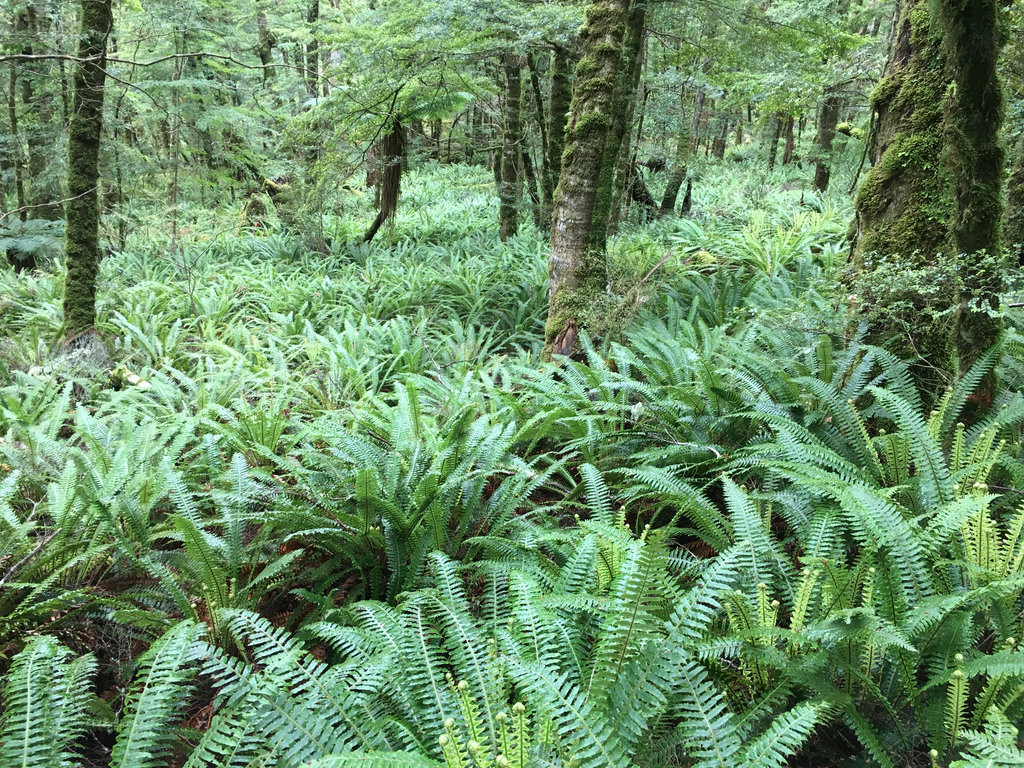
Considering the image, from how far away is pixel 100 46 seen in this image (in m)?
4.67

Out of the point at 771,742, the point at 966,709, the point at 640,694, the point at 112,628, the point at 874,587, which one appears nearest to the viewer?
the point at 771,742

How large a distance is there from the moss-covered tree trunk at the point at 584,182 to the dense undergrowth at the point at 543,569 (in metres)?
0.37

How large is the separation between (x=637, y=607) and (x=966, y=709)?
0.89 meters

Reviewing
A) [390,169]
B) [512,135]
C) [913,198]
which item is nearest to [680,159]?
[512,135]

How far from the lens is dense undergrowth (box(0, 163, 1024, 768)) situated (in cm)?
138

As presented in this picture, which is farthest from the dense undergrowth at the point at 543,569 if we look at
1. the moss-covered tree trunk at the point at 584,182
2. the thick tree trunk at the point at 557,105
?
the thick tree trunk at the point at 557,105

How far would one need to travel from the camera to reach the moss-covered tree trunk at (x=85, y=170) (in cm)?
449

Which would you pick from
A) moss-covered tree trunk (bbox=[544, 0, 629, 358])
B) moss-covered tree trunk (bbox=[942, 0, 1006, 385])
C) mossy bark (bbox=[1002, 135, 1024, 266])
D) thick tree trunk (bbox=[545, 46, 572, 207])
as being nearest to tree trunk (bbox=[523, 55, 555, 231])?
thick tree trunk (bbox=[545, 46, 572, 207])

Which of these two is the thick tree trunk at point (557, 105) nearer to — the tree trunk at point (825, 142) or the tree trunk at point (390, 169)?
the tree trunk at point (390, 169)

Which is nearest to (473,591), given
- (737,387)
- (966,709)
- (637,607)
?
(637,607)

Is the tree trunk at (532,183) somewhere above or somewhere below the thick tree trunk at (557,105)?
below

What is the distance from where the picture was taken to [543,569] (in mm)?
2113

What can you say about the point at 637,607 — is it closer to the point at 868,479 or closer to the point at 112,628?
the point at 868,479

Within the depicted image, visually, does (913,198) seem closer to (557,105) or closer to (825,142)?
(557,105)
